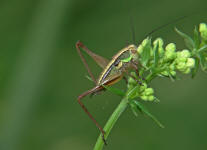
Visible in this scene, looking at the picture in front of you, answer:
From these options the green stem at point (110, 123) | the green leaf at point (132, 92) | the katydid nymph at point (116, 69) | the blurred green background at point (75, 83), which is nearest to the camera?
the green stem at point (110, 123)

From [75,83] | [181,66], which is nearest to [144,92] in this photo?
[181,66]

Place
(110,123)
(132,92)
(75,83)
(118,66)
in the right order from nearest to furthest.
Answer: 1. (110,123)
2. (132,92)
3. (118,66)
4. (75,83)

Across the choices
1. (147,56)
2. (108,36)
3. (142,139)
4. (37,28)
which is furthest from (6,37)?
(147,56)

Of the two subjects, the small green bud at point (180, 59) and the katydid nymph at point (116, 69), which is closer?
the small green bud at point (180, 59)

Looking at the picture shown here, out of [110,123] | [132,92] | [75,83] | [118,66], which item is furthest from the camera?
[75,83]

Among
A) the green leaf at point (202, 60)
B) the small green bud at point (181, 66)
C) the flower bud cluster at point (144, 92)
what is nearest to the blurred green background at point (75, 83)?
the flower bud cluster at point (144, 92)

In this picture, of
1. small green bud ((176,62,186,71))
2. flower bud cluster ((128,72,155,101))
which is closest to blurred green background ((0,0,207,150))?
flower bud cluster ((128,72,155,101))

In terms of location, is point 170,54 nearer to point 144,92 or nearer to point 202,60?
point 202,60

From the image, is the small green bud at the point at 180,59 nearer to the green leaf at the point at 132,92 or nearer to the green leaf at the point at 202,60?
the green leaf at the point at 202,60

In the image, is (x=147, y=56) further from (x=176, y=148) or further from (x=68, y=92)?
(x=68, y=92)
